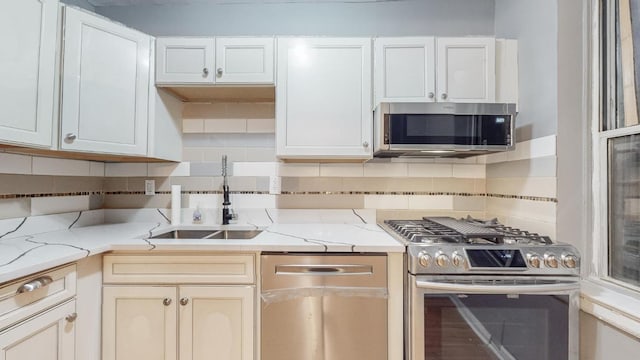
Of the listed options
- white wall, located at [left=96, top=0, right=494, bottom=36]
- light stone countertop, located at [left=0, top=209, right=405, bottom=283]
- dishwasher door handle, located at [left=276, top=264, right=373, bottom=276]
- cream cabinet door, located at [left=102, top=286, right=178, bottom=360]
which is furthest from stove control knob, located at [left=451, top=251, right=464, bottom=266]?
white wall, located at [left=96, top=0, right=494, bottom=36]

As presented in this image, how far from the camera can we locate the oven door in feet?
4.38

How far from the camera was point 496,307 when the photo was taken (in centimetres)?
134

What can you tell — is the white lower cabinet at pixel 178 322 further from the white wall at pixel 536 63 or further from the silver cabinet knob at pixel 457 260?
the white wall at pixel 536 63

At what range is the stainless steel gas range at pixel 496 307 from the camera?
1334 millimetres

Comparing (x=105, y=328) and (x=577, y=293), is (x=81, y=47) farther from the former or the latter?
(x=577, y=293)

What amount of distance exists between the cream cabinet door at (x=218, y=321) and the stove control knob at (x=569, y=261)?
139cm

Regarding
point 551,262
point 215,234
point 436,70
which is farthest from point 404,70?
point 215,234

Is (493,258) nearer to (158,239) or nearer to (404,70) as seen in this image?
(404,70)

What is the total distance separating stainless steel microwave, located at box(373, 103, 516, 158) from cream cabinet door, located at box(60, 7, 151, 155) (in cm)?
138

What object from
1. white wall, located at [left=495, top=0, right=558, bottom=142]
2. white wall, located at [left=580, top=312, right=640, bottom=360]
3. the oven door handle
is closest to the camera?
white wall, located at [left=580, top=312, right=640, bottom=360]

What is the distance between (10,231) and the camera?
1558 millimetres

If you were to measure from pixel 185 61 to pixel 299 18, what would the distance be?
84cm

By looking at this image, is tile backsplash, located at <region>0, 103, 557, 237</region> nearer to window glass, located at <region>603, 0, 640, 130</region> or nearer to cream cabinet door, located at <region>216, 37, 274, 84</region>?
cream cabinet door, located at <region>216, 37, 274, 84</region>

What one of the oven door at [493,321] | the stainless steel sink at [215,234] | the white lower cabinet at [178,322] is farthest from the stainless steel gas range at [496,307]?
the stainless steel sink at [215,234]
